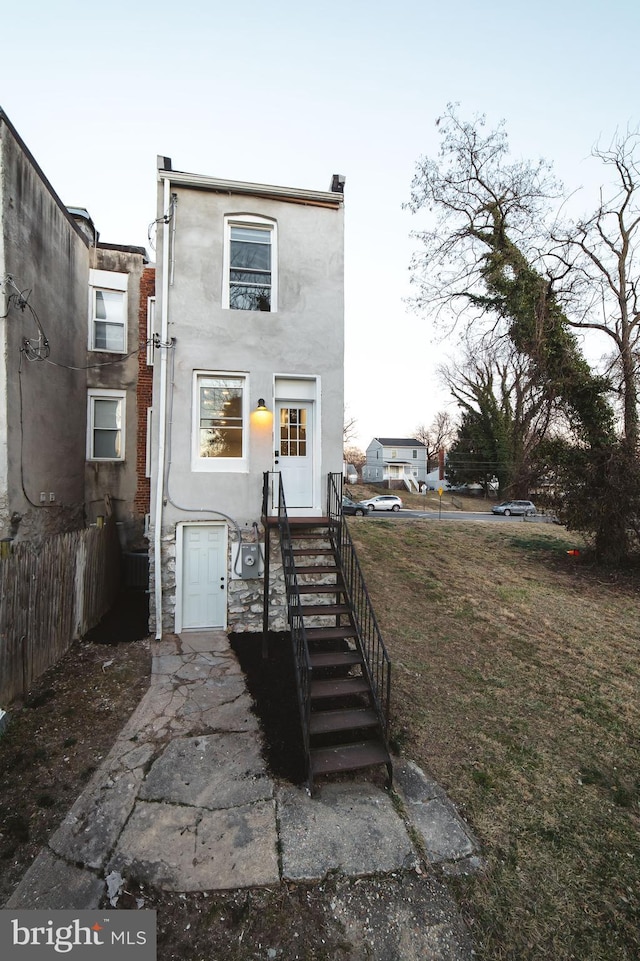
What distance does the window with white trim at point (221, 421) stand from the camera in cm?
687

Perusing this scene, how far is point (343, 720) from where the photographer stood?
13.1 feet

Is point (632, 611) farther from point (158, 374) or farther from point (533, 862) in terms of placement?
point (158, 374)

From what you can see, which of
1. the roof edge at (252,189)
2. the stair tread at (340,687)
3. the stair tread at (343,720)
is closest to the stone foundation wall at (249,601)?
the stair tread at (340,687)

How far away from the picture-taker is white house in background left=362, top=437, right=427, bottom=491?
44.4 meters

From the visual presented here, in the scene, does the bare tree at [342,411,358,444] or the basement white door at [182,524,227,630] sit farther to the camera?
the bare tree at [342,411,358,444]

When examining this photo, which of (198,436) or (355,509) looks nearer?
(198,436)

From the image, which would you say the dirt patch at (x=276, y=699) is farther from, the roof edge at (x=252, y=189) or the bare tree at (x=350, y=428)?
the bare tree at (x=350, y=428)

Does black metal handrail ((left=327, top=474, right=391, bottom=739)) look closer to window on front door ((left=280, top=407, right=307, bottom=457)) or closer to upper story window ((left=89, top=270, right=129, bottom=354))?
window on front door ((left=280, top=407, right=307, bottom=457))

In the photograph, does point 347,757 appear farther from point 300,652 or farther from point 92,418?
point 92,418

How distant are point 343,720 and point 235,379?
5496 mm

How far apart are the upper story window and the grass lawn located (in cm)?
892

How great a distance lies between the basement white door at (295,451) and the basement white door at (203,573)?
4.66ft

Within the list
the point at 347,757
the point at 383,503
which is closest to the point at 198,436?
the point at 347,757

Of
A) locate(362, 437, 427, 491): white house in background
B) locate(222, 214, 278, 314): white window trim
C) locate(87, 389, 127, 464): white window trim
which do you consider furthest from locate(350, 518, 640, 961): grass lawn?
locate(362, 437, 427, 491): white house in background
